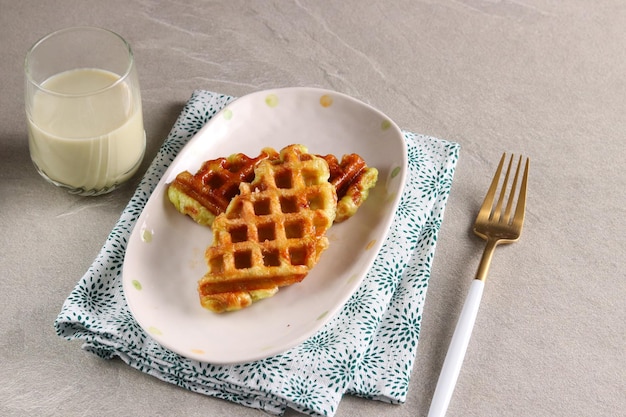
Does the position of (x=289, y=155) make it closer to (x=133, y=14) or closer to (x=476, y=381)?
(x=476, y=381)

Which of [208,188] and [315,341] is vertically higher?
[208,188]

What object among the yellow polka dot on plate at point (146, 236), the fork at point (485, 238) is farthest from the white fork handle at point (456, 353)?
the yellow polka dot on plate at point (146, 236)

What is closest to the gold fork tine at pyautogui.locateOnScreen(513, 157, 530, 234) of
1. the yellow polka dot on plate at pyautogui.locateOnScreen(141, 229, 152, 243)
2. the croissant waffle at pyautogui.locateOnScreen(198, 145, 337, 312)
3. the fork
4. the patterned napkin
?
the fork

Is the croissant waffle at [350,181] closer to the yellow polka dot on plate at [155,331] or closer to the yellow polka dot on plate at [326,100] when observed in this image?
the yellow polka dot on plate at [326,100]

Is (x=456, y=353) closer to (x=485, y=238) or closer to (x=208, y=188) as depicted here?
(x=485, y=238)

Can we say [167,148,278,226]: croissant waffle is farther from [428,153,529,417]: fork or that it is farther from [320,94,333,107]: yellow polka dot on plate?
[428,153,529,417]: fork

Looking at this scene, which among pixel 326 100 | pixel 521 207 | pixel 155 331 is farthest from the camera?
pixel 326 100

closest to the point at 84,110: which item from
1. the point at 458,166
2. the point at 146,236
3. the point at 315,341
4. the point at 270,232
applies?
the point at 146,236
